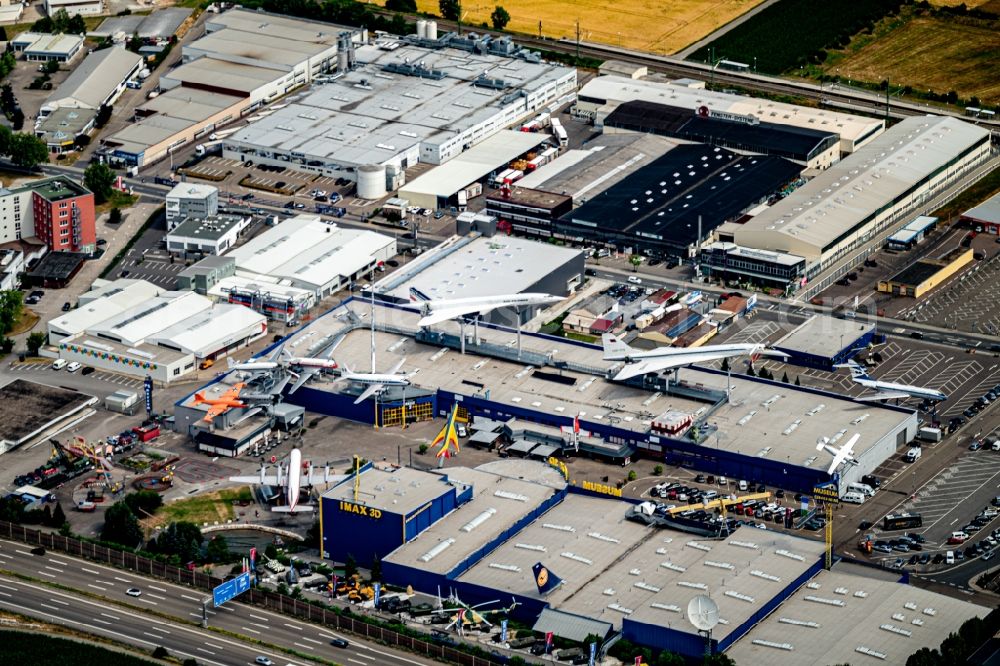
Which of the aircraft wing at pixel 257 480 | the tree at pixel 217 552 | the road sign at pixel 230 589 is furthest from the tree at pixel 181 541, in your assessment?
the aircraft wing at pixel 257 480

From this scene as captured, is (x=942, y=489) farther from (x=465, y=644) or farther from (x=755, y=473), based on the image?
(x=465, y=644)

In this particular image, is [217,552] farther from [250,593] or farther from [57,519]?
[57,519]

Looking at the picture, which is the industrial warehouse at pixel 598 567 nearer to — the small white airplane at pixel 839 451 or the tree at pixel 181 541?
the tree at pixel 181 541

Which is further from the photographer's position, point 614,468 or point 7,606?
point 614,468

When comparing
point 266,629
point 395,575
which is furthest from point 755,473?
point 266,629

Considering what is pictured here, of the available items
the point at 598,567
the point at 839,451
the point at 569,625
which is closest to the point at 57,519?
the point at 598,567

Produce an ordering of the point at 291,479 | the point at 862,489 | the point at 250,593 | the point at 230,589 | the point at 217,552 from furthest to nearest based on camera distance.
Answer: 1. the point at 862,489
2. the point at 291,479
3. the point at 217,552
4. the point at 250,593
5. the point at 230,589
